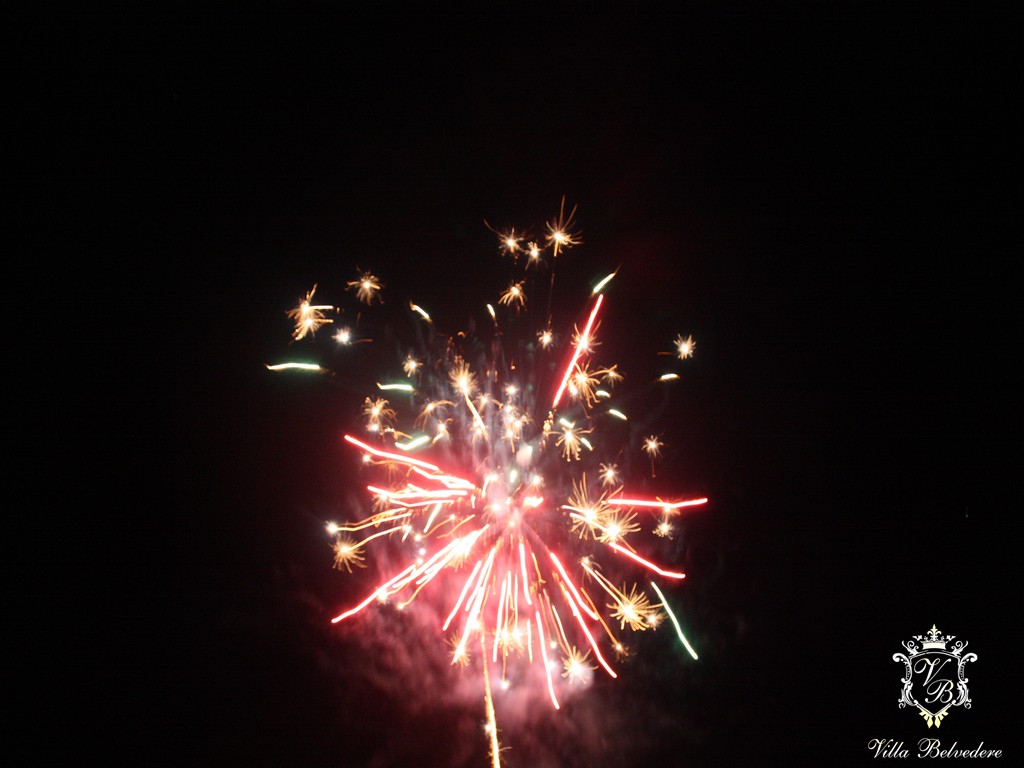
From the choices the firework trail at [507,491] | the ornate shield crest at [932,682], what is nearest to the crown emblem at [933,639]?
the ornate shield crest at [932,682]

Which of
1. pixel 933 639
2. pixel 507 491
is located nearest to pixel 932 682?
pixel 933 639

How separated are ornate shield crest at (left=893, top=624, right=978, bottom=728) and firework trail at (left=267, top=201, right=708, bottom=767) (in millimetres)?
1897

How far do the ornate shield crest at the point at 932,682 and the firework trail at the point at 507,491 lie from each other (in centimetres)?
190

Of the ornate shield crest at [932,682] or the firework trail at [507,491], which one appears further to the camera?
the ornate shield crest at [932,682]

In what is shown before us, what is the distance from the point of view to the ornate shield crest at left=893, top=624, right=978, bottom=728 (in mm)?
4207

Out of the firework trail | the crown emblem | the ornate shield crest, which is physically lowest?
the ornate shield crest

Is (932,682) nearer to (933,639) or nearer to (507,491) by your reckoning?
(933,639)

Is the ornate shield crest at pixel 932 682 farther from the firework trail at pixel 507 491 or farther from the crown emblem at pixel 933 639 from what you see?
the firework trail at pixel 507 491

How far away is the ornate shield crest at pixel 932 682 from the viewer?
13.8 feet

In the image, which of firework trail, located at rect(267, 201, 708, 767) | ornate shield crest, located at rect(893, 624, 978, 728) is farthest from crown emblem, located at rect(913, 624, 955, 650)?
firework trail, located at rect(267, 201, 708, 767)

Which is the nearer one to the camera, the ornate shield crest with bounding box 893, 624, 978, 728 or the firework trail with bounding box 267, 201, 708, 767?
the firework trail with bounding box 267, 201, 708, 767

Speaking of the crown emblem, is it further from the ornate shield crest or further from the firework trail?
the firework trail

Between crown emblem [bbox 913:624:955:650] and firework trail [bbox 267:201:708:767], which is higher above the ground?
firework trail [bbox 267:201:708:767]

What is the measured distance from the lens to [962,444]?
457cm
